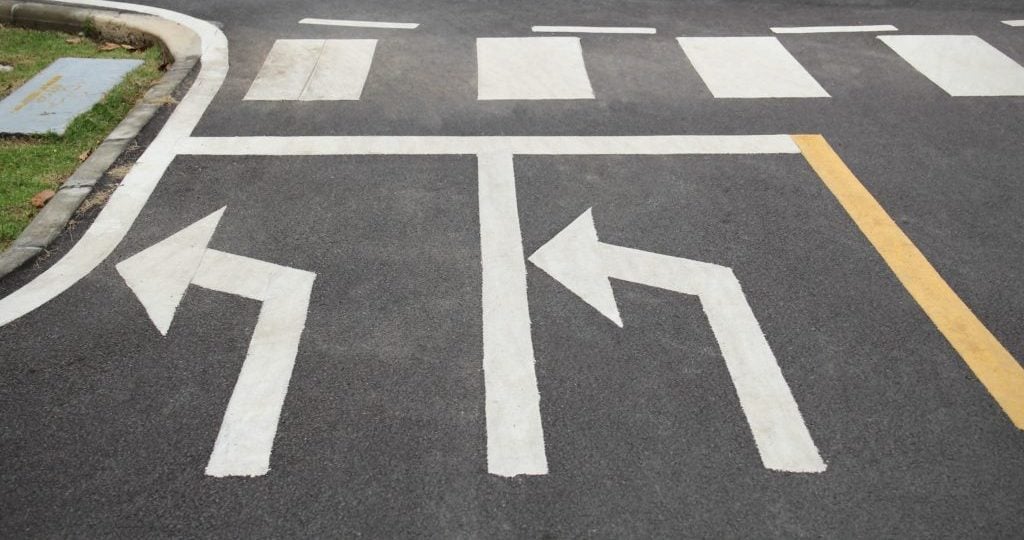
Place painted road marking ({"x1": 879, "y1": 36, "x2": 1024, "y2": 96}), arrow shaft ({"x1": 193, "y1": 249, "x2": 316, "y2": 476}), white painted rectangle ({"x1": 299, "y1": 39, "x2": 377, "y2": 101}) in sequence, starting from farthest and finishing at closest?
painted road marking ({"x1": 879, "y1": 36, "x2": 1024, "y2": 96})
white painted rectangle ({"x1": 299, "y1": 39, "x2": 377, "y2": 101})
arrow shaft ({"x1": 193, "y1": 249, "x2": 316, "y2": 476})

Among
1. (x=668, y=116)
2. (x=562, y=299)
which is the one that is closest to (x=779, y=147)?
(x=668, y=116)

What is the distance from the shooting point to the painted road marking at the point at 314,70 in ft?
21.8

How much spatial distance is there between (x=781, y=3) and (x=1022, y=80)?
10.2ft

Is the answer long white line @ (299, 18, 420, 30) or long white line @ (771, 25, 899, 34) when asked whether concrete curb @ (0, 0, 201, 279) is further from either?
long white line @ (771, 25, 899, 34)

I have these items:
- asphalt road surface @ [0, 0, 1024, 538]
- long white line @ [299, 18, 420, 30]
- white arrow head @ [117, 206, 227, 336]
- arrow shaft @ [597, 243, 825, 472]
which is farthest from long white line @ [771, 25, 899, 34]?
white arrow head @ [117, 206, 227, 336]

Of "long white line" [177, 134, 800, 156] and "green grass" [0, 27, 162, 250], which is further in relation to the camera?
"long white line" [177, 134, 800, 156]

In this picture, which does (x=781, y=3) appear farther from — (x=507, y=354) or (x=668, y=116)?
(x=507, y=354)

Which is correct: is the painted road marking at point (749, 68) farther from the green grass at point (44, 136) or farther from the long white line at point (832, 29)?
the green grass at point (44, 136)

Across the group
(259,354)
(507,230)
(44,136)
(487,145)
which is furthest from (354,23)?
(259,354)

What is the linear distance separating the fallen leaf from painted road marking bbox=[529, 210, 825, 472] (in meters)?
3.30

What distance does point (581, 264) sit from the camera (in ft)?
14.7

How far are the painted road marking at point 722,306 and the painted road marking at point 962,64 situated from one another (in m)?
4.17

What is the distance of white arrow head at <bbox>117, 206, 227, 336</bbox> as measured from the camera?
4113 mm

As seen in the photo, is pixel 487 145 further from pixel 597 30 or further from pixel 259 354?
pixel 597 30
